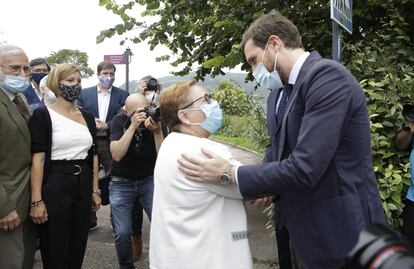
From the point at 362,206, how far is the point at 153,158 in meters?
2.38

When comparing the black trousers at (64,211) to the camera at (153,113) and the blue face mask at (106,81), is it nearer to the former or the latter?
the camera at (153,113)

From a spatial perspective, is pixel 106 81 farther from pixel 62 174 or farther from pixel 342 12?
pixel 342 12

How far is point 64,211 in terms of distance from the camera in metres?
3.11

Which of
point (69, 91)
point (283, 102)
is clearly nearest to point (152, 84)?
point (69, 91)

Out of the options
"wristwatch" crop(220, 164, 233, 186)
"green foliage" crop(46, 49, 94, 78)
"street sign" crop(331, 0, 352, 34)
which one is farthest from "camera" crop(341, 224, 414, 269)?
"green foliage" crop(46, 49, 94, 78)

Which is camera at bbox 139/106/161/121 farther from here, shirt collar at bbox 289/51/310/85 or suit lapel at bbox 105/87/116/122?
shirt collar at bbox 289/51/310/85

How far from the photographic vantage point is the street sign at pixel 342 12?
2.57 metres

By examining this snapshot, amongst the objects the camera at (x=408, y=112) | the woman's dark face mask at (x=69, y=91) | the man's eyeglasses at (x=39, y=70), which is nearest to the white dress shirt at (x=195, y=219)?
the woman's dark face mask at (x=69, y=91)

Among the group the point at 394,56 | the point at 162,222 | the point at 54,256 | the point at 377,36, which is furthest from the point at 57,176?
the point at 377,36

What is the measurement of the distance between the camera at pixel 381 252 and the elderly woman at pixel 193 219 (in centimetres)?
114

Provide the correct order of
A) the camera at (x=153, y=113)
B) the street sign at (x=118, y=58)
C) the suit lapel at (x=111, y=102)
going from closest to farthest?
the camera at (x=153, y=113), the suit lapel at (x=111, y=102), the street sign at (x=118, y=58)

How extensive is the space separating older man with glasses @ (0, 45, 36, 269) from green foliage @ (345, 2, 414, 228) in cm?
242

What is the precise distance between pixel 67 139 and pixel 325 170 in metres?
1.96

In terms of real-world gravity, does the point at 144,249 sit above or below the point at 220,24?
below
